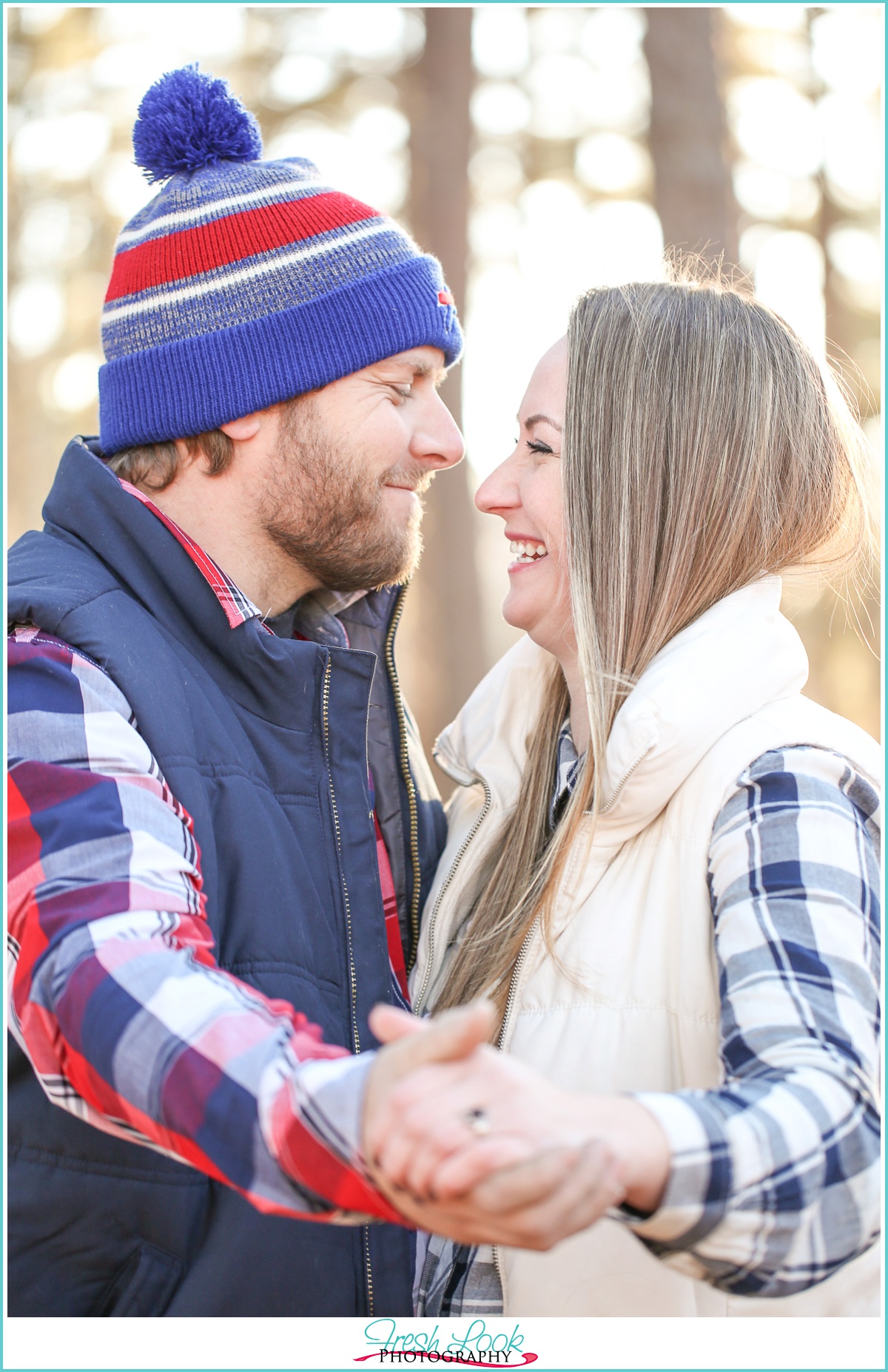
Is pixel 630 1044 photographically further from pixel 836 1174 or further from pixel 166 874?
pixel 166 874

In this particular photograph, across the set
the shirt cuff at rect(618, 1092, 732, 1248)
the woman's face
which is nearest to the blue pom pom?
the woman's face

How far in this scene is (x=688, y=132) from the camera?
665cm

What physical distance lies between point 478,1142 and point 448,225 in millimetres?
8064

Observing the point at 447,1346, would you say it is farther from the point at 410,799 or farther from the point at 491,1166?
the point at 410,799

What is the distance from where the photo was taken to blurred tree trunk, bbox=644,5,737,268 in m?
6.52

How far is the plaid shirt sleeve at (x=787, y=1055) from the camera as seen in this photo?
116cm

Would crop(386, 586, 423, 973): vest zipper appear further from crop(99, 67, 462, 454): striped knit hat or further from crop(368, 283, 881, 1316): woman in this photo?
crop(99, 67, 462, 454): striped knit hat

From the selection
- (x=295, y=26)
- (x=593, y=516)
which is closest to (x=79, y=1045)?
(x=593, y=516)

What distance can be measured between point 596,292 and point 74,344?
8697mm

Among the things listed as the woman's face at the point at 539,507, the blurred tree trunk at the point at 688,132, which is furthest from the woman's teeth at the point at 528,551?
the blurred tree trunk at the point at 688,132

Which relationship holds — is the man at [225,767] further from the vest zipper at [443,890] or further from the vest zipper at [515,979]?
the vest zipper at [515,979]

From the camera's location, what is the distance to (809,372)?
6.94 feet

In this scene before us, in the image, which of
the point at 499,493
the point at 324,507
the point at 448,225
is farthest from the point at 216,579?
the point at 448,225

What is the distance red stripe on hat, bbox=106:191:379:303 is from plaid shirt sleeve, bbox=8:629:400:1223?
→ 106 centimetres
